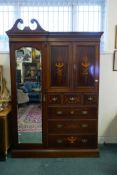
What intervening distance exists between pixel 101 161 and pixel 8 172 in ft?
4.14

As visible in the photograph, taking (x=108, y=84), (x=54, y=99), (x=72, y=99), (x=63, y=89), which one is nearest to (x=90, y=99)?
(x=72, y=99)

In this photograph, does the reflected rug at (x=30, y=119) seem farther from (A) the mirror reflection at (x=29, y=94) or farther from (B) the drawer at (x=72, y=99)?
(B) the drawer at (x=72, y=99)

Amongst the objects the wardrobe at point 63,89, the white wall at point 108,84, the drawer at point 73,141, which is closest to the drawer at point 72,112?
the wardrobe at point 63,89

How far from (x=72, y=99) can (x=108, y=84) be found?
31.5 inches

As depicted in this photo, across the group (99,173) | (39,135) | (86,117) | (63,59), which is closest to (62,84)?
(63,59)

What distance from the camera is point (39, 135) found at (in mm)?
3266

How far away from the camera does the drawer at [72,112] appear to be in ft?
10.5

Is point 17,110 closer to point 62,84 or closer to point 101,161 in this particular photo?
point 62,84

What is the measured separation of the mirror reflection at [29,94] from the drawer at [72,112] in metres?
0.19

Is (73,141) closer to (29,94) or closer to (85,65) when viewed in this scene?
(29,94)

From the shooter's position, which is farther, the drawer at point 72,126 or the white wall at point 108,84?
the white wall at point 108,84

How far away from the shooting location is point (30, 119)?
3.22 meters

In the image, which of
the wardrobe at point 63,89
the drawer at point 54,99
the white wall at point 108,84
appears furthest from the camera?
the white wall at point 108,84

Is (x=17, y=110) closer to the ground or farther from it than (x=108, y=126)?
farther from it
